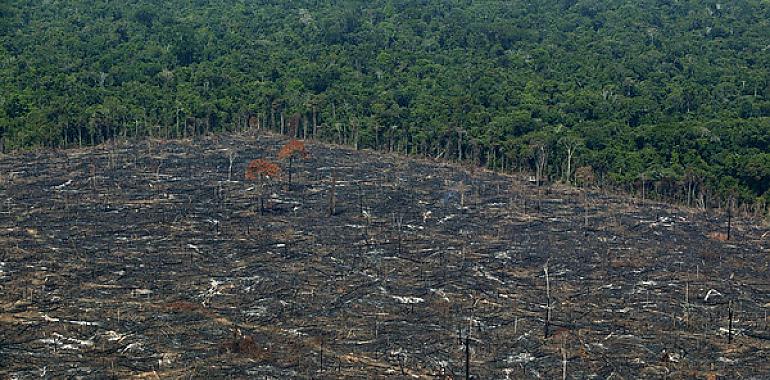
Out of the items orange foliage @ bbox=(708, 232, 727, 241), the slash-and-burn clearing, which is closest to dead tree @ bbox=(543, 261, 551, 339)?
the slash-and-burn clearing

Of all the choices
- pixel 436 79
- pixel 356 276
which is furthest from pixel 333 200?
pixel 436 79

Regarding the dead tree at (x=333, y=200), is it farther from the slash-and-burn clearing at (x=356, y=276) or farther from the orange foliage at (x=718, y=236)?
the orange foliage at (x=718, y=236)

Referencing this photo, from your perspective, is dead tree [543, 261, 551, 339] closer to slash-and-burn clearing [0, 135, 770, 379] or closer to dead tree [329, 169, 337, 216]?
slash-and-burn clearing [0, 135, 770, 379]

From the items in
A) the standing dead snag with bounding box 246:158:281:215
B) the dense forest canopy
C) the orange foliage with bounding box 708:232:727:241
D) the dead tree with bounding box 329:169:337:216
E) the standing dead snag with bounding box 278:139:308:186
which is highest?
the dense forest canopy

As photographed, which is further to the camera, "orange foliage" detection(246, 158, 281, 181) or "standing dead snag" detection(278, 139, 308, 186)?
"standing dead snag" detection(278, 139, 308, 186)

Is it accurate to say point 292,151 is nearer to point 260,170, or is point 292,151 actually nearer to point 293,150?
point 293,150

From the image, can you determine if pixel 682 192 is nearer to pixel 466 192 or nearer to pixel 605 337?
pixel 466 192
